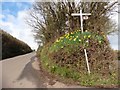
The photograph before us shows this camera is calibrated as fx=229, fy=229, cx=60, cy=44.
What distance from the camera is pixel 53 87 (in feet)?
31.8

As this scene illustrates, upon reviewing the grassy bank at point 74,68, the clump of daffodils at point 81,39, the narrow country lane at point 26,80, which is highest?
the clump of daffodils at point 81,39

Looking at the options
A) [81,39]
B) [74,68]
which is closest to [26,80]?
[74,68]

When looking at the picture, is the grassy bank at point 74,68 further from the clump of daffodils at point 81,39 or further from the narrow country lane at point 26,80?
the narrow country lane at point 26,80

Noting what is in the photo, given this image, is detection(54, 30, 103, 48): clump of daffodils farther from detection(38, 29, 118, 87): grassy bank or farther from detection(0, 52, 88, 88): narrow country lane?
detection(0, 52, 88, 88): narrow country lane

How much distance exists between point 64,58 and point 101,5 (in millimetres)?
8099

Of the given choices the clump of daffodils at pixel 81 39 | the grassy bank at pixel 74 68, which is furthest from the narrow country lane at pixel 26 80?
the clump of daffodils at pixel 81 39

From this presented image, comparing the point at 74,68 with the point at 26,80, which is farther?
the point at 74,68

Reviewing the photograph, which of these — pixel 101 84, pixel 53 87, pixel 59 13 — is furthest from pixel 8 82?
pixel 59 13

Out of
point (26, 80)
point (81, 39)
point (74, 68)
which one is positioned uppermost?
point (81, 39)

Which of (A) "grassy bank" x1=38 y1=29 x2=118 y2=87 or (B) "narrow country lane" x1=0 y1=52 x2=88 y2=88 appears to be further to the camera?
(A) "grassy bank" x1=38 y1=29 x2=118 y2=87

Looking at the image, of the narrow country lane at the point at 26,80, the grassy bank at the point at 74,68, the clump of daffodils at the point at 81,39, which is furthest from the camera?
the clump of daffodils at the point at 81,39

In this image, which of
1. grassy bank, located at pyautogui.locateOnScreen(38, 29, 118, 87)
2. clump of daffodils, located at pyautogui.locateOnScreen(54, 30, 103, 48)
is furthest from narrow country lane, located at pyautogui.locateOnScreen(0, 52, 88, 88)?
clump of daffodils, located at pyautogui.locateOnScreen(54, 30, 103, 48)

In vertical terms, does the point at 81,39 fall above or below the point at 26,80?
above

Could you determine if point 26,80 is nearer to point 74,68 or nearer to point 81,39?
point 74,68
